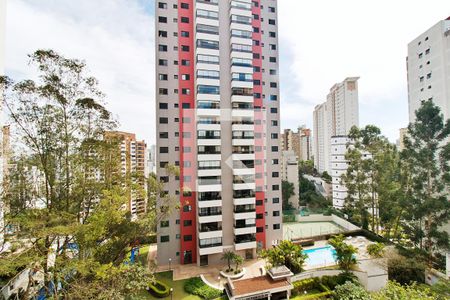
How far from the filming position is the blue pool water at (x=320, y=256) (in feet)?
54.1

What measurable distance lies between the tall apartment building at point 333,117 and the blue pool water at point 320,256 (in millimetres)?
37330

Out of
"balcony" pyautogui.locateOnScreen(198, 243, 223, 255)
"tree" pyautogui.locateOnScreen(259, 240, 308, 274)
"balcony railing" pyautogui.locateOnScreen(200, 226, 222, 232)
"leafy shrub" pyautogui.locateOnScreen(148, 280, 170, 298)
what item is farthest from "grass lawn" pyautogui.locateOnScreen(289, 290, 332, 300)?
"leafy shrub" pyautogui.locateOnScreen(148, 280, 170, 298)

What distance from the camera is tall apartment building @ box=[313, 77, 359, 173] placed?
49938 mm

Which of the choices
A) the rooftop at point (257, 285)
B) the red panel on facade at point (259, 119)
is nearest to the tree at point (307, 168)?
the red panel on facade at point (259, 119)

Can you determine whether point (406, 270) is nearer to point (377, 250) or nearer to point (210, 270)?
point (377, 250)

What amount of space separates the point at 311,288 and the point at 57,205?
15058 millimetres

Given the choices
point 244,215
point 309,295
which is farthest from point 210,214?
point 309,295

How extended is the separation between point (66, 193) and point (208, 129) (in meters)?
10.0

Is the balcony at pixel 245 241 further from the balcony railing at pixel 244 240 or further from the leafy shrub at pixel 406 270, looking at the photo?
the leafy shrub at pixel 406 270

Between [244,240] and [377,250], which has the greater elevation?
[244,240]

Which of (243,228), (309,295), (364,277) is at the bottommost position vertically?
(309,295)

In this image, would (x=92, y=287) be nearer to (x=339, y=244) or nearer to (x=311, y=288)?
(x=311, y=288)

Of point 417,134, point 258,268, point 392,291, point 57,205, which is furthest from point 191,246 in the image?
point 417,134

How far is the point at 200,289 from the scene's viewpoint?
13.1m
